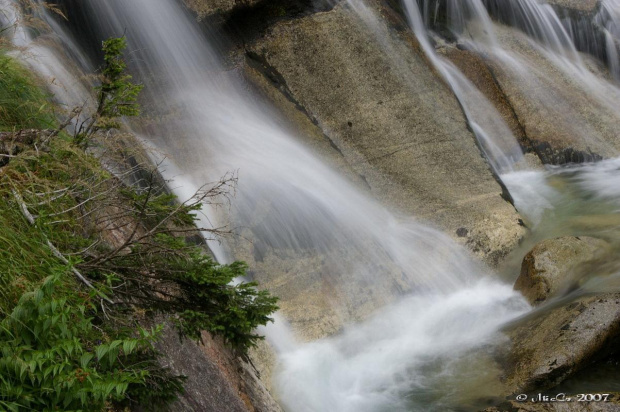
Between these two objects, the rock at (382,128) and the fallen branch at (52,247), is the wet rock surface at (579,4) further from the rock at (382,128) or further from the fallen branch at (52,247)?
the fallen branch at (52,247)

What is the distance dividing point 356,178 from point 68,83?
4.06 meters

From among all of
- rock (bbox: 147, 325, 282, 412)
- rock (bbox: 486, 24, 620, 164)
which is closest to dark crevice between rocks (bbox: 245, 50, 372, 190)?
rock (bbox: 486, 24, 620, 164)

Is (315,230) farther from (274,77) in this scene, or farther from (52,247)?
(52,247)

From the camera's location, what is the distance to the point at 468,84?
12438 mm

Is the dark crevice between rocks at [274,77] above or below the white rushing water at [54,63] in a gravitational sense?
below

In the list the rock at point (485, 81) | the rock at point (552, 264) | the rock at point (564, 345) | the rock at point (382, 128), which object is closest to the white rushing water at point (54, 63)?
the rock at point (382, 128)

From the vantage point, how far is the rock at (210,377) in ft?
13.8

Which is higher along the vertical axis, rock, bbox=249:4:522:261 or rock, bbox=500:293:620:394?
rock, bbox=249:4:522:261

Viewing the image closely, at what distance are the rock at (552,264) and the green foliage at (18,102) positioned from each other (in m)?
5.47

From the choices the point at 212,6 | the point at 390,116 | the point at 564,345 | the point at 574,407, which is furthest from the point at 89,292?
the point at 212,6

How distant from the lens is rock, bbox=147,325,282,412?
420 centimetres

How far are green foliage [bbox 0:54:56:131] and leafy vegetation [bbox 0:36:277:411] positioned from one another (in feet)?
3.10

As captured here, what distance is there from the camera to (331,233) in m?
8.49

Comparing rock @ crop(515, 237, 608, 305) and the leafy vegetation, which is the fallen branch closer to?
the leafy vegetation
